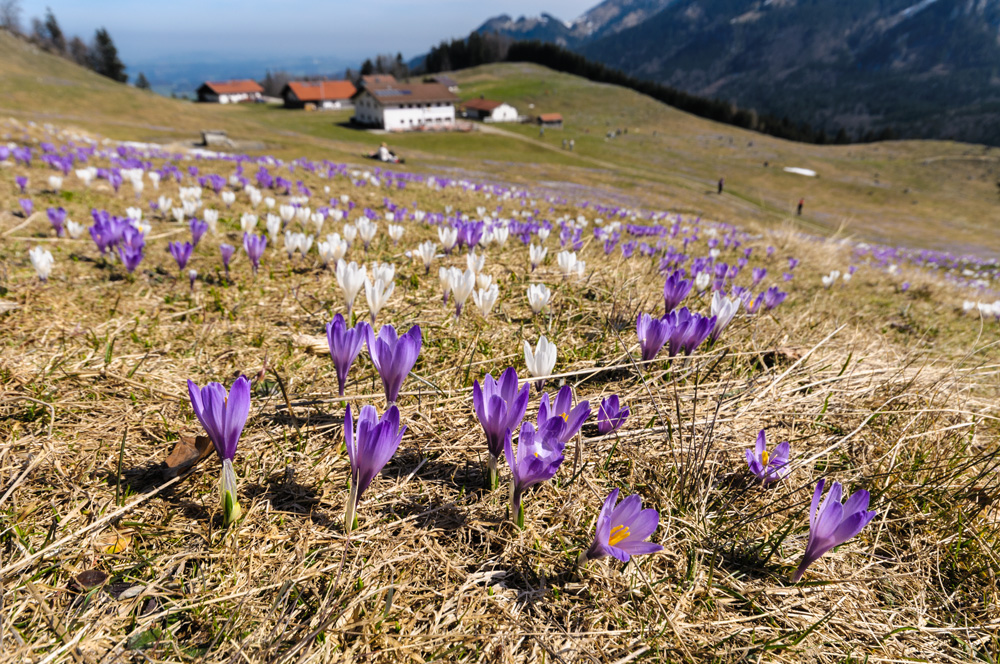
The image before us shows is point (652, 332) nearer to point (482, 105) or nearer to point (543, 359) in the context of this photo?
point (543, 359)

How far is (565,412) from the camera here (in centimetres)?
177

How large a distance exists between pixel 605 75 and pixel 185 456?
14453cm

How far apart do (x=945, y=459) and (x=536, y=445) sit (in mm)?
2009

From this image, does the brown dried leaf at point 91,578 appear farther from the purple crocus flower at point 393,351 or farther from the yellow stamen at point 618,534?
the yellow stamen at point 618,534

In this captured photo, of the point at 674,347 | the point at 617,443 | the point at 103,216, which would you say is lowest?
the point at 617,443

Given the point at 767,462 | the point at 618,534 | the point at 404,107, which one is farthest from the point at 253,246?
the point at 404,107

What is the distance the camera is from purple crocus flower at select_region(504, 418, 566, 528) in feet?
4.83

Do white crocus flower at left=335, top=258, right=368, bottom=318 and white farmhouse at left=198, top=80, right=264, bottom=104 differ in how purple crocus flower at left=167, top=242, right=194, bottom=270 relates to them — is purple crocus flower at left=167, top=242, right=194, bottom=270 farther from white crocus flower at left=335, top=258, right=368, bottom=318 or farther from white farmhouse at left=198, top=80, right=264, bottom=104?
white farmhouse at left=198, top=80, right=264, bottom=104

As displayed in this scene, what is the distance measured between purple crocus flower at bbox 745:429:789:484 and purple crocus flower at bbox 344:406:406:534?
1.44m

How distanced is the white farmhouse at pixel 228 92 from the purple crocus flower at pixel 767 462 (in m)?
138

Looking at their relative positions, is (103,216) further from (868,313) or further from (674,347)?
(868,313)

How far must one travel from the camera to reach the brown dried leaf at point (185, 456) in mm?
1746

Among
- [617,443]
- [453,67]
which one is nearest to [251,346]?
[617,443]

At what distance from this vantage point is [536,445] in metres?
1.59
